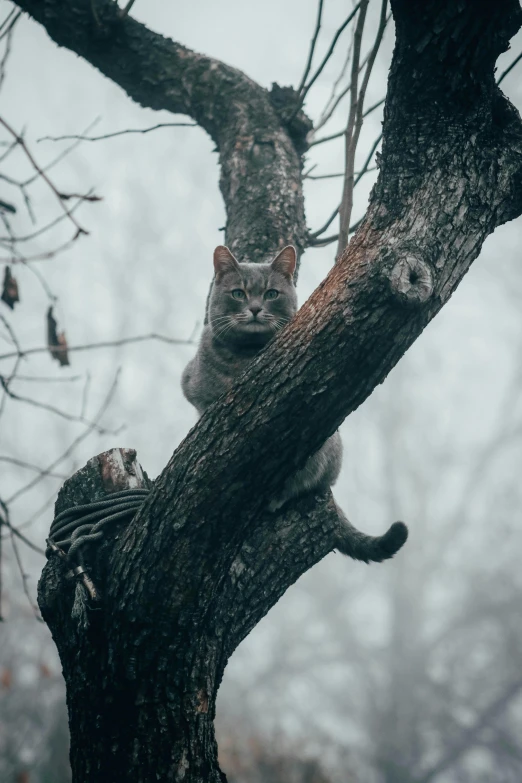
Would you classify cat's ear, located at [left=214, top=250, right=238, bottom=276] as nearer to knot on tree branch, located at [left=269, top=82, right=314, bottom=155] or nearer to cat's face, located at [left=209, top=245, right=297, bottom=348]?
cat's face, located at [left=209, top=245, right=297, bottom=348]

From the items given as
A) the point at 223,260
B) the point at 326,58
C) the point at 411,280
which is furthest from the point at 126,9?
the point at 411,280

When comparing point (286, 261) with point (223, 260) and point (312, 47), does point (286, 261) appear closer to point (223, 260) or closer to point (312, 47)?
point (223, 260)

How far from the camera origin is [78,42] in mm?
2875

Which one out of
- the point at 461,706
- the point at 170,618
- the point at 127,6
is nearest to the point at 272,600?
the point at 170,618

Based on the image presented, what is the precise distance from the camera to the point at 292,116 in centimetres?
289

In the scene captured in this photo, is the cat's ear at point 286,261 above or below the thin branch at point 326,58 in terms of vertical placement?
below

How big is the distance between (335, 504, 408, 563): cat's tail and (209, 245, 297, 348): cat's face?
0.84 m

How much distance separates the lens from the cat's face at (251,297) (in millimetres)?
2598

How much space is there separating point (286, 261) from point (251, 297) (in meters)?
0.22

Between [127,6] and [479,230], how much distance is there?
2.06m

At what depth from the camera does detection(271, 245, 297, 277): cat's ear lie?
99.5 inches

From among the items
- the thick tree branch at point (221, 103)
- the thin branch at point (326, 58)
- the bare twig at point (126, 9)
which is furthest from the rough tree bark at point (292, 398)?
the bare twig at point (126, 9)

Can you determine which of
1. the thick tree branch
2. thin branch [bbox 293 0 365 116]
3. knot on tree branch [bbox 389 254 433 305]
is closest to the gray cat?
the thick tree branch

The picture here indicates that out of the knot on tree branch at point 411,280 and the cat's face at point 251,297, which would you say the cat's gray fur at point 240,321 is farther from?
the knot on tree branch at point 411,280
